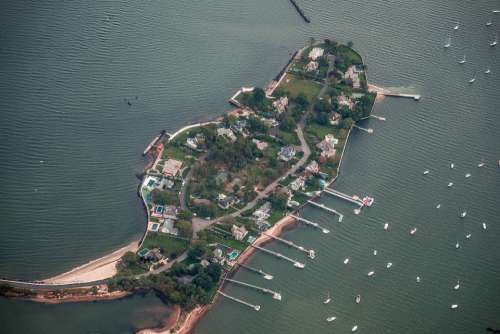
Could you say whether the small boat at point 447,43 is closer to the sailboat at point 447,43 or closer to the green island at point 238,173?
the sailboat at point 447,43

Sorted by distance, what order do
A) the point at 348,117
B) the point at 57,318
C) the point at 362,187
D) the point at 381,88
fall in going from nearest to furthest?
the point at 57,318 → the point at 362,187 → the point at 348,117 → the point at 381,88

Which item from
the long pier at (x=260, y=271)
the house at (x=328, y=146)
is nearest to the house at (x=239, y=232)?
the long pier at (x=260, y=271)

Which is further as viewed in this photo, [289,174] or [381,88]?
[381,88]

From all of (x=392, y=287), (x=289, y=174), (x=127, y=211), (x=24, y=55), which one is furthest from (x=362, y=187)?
(x=24, y=55)

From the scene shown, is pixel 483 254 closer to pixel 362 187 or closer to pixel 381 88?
pixel 362 187

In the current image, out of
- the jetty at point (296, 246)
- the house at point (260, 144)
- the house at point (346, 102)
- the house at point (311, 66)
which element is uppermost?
the house at point (311, 66)

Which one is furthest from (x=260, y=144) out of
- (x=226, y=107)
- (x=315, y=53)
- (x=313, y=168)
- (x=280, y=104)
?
(x=315, y=53)
